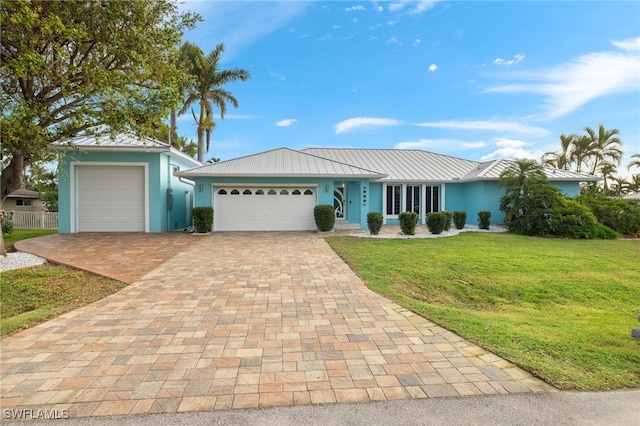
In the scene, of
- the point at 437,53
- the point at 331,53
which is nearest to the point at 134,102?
the point at 331,53

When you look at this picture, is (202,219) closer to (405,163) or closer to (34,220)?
(34,220)

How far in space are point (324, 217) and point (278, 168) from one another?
123 inches

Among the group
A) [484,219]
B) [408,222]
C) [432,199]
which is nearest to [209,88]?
[432,199]

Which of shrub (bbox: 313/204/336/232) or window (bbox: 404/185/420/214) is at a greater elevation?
window (bbox: 404/185/420/214)

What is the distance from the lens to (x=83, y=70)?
7.94 metres

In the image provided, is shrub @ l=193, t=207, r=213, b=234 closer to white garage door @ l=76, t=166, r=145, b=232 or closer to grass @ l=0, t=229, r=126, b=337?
white garage door @ l=76, t=166, r=145, b=232

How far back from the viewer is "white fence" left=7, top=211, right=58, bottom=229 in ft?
57.0

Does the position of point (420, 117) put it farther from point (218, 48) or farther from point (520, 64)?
point (218, 48)

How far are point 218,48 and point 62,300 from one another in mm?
21063

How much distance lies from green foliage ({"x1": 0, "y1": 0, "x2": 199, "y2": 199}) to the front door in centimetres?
931

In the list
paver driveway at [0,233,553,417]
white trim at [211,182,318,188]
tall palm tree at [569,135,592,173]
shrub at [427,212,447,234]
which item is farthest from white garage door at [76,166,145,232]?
tall palm tree at [569,135,592,173]

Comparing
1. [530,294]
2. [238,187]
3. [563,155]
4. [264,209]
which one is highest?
[563,155]

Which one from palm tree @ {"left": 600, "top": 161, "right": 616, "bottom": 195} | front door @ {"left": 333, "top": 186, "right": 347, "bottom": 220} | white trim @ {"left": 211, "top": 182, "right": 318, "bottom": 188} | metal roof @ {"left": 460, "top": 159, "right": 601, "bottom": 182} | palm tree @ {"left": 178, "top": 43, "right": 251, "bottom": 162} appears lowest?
front door @ {"left": 333, "top": 186, "right": 347, "bottom": 220}

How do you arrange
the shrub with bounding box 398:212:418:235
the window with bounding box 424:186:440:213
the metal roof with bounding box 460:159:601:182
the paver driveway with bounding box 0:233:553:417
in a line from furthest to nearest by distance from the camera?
the window with bounding box 424:186:440:213
the metal roof with bounding box 460:159:601:182
the shrub with bounding box 398:212:418:235
the paver driveway with bounding box 0:233:553:417
